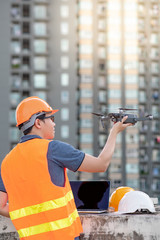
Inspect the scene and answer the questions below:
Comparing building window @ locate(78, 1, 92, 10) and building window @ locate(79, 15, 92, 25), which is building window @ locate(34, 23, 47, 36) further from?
building window @ locate(78, 1, 92, 10)

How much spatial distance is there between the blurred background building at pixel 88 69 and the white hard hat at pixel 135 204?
197 ft

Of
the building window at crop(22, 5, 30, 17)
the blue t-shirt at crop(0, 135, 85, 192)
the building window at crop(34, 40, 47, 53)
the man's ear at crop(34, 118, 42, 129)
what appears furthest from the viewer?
the building window at crop(22, 5, 30, 17)

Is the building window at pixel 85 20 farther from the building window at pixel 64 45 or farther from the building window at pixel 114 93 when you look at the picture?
the building window at pixel 114 93

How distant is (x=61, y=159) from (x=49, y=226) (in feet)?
1.25

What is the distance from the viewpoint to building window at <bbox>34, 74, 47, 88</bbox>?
217 feet

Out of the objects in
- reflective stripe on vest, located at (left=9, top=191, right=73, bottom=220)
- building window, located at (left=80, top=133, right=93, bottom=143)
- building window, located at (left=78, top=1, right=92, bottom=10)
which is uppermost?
building window, located at (left=78, top=1, right=92, bottom=10)

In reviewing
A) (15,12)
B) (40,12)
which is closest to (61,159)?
(40,12)

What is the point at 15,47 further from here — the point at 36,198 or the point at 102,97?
the point at 36,198

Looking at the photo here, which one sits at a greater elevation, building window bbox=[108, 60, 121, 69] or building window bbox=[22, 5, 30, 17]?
building window bbox=[22, 5, 30, 17]

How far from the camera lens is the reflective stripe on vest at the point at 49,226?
2.38m

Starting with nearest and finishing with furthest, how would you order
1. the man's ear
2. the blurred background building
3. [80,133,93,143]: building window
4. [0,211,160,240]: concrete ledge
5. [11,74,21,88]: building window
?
the man's ear → [0,211,160,240]: concrete ledge → [11,74,21,88]: building window → the blurred background building → [80,133,93,143]: building window

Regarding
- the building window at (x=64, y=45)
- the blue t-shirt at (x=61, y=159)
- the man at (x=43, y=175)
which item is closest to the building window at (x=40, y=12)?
the building window at (x=64, y=45)

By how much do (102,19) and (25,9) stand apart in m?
14.5

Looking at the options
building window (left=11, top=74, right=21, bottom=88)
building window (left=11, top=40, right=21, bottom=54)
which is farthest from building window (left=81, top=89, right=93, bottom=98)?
building window (left=11, top=40, right=21, bottom=54)
